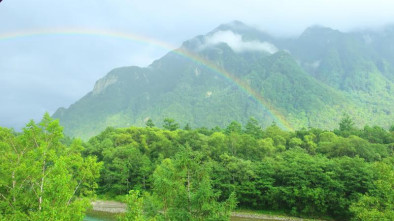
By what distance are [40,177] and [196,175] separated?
9.46 m

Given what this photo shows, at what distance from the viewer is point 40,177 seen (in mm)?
15312

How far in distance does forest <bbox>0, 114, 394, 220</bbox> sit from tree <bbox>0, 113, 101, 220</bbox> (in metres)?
0.06

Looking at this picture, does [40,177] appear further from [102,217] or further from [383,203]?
[102,217]

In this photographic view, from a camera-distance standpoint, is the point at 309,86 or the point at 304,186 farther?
the point at 309,86

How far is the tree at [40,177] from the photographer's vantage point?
513 inches

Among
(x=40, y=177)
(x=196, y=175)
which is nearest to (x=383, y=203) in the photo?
(x=196, y=175)

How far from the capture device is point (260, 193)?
155 feet

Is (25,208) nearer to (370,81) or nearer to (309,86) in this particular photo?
(309,86)

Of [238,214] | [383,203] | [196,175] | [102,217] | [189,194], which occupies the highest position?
[196,175]

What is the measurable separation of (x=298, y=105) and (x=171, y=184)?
527ft

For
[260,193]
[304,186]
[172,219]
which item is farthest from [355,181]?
[172,219]

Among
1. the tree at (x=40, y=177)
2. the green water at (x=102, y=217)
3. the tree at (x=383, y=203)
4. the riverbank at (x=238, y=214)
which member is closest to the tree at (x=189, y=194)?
the tree at (x=40, y=177)

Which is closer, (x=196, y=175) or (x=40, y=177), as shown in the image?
(x=40, y=177)

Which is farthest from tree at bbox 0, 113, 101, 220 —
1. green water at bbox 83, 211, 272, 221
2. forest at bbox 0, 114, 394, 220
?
green water at bbox 83, 211, 272, 221
